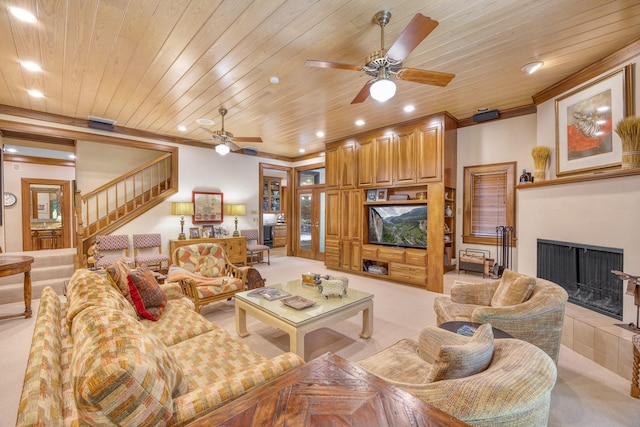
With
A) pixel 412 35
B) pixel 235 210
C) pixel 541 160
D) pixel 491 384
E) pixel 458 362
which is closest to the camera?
pixel 491 384

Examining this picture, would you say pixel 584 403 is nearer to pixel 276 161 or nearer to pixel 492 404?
pixel 492 404

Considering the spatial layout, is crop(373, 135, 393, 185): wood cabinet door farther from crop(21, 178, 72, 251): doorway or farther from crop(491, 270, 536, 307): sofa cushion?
crop(21, 178, 72, 251): doorway

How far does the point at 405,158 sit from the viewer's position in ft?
16.2

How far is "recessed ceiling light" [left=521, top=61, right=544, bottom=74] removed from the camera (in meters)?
2.92

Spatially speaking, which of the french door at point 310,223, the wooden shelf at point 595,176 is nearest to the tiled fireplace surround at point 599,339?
the wooden shelf at point 595,176

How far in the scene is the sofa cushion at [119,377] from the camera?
83 centimetres

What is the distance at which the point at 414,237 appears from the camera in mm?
4969

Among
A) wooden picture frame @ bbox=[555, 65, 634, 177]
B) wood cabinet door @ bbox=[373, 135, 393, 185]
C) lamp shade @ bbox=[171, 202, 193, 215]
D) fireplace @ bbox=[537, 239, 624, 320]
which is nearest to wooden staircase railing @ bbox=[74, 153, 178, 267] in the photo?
lamp shade @ bbox=[171, 202, 193, 215]

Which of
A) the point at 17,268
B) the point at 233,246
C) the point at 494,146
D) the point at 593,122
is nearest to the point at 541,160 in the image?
the point at 593,122

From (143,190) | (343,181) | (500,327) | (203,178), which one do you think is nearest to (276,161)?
(203,178)

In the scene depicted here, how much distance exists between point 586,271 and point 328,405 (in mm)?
3429

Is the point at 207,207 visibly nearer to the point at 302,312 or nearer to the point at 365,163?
the point at 365,163

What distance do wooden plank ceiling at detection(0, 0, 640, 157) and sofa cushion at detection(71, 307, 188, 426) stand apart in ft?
7.63

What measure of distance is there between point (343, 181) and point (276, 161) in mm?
2661
